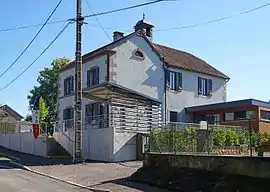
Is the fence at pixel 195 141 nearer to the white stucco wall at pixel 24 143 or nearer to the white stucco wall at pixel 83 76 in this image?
the white stucco wall at pixel 83 76

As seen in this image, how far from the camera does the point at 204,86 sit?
128 ft

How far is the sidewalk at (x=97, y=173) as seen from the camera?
49.5ft

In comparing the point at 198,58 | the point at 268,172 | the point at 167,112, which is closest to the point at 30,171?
the point at 268,172

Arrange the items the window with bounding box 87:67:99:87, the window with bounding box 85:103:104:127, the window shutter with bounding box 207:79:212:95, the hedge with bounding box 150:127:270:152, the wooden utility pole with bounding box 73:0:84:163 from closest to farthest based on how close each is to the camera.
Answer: the hedge with bounding box 150:127:270:152
the wooden utility pole with bounding box 73:0:84:163
the window with bounding box 85:103:104:127
the window with bounding box 87:67:99:87
the window shutter with bounding box 207:79:212:95

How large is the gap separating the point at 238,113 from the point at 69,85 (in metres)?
15.0

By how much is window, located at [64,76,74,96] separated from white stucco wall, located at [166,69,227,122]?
339 inches

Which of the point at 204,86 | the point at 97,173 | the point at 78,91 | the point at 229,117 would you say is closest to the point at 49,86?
the point at 204,86

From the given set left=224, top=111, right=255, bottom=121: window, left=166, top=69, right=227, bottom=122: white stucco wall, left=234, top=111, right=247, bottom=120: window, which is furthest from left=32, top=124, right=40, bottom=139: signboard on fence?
left=234, top=111, right=247, bottom=120: window

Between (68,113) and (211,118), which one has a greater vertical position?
(68,113)

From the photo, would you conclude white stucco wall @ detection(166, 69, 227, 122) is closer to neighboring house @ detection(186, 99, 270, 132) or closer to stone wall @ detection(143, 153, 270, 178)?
neighboring house @ detection(186, 99, 270, 132)

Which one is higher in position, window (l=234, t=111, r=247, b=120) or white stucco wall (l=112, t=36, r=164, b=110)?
white stucco wall (l=112, t=36, r=164, b=110)

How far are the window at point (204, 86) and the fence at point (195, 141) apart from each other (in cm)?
1230

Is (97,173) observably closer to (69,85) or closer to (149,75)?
(149,75)

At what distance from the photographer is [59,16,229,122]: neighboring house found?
107 feet
